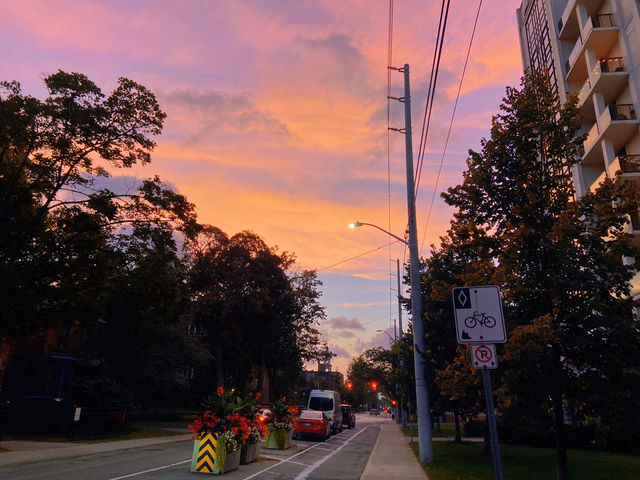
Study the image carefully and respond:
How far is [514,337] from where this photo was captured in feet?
30.5

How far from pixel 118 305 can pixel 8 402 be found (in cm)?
817

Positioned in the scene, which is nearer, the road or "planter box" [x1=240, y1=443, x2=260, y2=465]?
A: the road

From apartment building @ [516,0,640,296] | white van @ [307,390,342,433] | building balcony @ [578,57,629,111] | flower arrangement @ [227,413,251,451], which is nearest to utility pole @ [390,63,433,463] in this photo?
flower arrangement @ [227,413,251,451]

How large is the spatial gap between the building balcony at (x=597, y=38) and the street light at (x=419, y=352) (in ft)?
49.6

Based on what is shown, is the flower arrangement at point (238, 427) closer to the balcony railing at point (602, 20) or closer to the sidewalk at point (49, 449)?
the sidewalk at point (49, 449)

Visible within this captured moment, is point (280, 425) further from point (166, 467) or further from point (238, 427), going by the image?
point (166, 467)

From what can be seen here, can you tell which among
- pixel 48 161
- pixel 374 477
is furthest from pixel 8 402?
pixel 374 477

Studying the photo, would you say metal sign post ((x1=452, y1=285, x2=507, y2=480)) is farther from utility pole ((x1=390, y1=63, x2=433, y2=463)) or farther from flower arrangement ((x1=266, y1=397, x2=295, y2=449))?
flower arrangement ((x1=266, y1=397, x2=295, y2=449))

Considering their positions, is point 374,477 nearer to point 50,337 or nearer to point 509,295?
point 509,295

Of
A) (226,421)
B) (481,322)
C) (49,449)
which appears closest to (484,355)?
(481,322)

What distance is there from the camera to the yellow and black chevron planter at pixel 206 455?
37.8 feet

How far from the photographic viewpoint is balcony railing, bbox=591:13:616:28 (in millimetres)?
24781

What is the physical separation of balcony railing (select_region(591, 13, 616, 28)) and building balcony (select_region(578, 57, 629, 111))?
199 cm

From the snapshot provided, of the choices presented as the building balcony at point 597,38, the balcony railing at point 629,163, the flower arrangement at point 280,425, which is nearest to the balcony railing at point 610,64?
the building balcony at point 597,38
